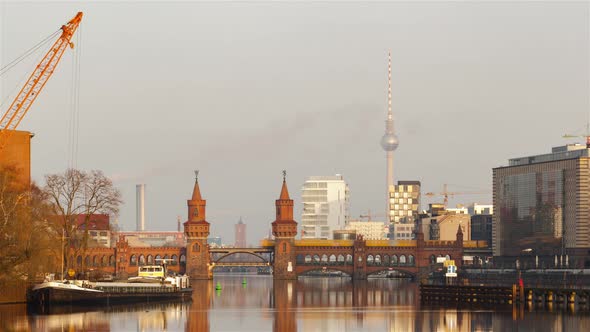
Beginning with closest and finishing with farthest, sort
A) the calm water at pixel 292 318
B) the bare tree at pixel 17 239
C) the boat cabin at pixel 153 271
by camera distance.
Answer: the calm water at pixel 292 318 → the bare tree at pixel 17 239 → the boat cabin at pixel 153 271

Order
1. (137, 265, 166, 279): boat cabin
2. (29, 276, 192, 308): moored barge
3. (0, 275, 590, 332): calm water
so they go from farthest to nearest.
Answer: (137, 265, 166, 279): boat cabin, (29, 276, 192, 308): moored barge, (0, 275, 590, 332): calm water

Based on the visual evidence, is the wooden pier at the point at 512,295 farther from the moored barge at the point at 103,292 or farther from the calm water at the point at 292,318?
the moored barge at the point at 103,292

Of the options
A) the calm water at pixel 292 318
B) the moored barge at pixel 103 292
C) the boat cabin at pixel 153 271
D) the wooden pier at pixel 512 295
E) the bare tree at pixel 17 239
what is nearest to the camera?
the calm water at pixel 292 318

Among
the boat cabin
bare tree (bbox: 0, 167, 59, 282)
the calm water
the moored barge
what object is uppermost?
bare tree (bbox: 0, 167, 59, 282)

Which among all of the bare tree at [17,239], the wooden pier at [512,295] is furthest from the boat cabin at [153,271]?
the wooden pier at [512,295]

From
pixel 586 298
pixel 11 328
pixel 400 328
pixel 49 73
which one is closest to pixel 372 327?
pixel 400 328

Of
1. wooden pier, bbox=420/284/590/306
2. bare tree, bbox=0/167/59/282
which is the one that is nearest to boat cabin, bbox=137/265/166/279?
bare tree, bbox=0/167/59/282

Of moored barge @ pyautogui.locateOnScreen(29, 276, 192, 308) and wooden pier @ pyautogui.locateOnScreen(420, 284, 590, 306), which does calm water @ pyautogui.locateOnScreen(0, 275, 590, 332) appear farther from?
wooden pier @ pyautogui.locateOnScreen(420, 284, 590, 306)

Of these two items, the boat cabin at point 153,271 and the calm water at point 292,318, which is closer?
the calm water at point 292,318

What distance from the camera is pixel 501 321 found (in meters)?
104

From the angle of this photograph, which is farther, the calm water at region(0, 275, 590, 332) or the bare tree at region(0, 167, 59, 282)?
the bare tree at region(0, 167, 59, 282)

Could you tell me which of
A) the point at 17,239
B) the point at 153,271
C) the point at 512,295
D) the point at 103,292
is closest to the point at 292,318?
the point at 103,292

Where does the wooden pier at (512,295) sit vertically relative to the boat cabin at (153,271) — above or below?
below

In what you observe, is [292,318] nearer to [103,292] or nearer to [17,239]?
[103,292]
